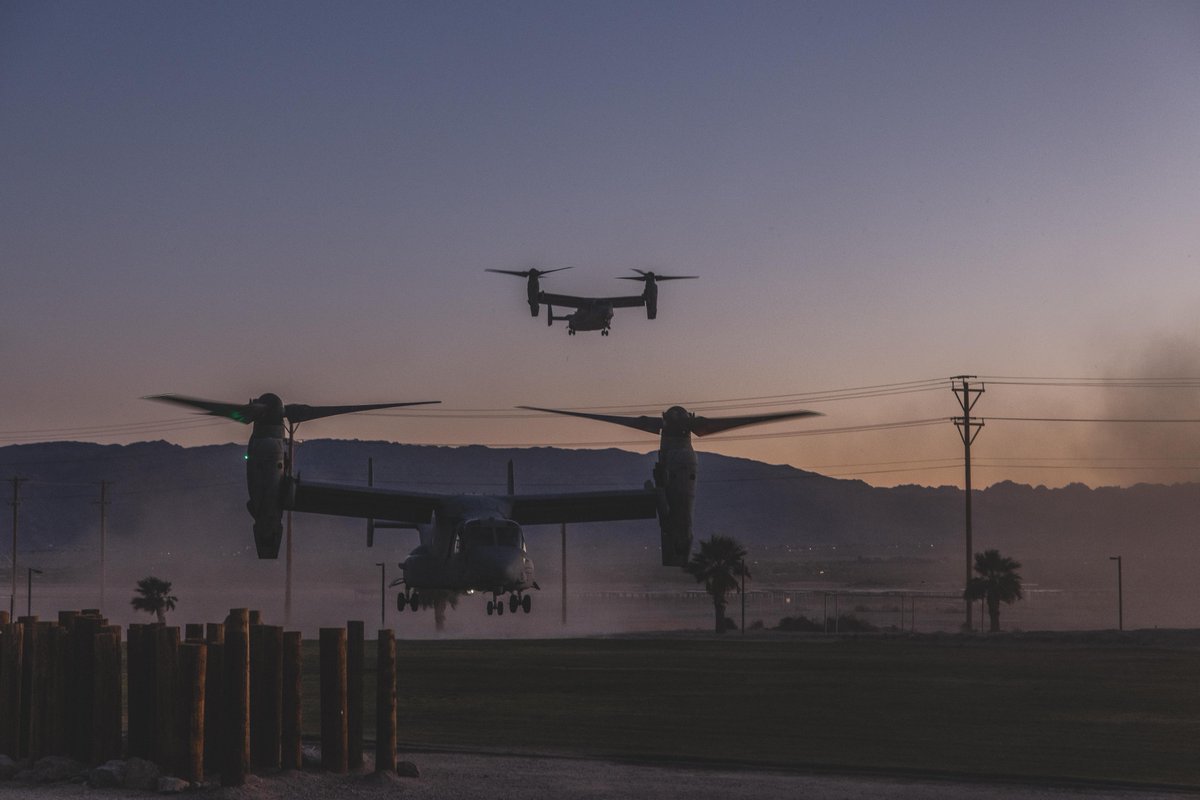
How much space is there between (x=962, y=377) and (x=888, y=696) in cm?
6861

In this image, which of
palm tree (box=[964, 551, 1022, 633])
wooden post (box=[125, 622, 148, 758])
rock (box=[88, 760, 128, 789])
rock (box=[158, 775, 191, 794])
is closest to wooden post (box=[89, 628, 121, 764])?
wooden post (box=[125, 622, 148, 758])

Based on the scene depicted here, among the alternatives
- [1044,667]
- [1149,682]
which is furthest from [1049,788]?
[1044,667]

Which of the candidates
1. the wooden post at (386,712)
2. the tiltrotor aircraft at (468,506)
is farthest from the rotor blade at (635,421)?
the wooden post at (386,712)

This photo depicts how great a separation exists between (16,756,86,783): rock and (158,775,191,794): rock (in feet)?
6.32

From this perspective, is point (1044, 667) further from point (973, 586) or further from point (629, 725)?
point (973, 586)

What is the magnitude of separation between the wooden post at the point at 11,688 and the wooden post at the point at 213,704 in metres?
3.71

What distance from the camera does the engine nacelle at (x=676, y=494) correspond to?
43156 mm

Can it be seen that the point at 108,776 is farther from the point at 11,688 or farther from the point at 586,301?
the point at 586,301

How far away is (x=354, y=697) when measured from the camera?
22172mm

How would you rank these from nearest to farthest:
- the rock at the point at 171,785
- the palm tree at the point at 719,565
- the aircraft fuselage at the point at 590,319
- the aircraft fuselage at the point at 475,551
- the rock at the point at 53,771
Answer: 1. the rock at the point at 171,785
2. the rock at the point at 53,771
3. the aircraft fuselage at the point at 475,551
4. the aircraft fuselage at the point at 590,319
5. the palm tree at the point at 719,565

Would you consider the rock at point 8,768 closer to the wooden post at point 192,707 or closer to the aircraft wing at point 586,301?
the wooden post at point 192,707

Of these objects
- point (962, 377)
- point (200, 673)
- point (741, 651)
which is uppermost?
point (962, 377)

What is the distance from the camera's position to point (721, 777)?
870 inches

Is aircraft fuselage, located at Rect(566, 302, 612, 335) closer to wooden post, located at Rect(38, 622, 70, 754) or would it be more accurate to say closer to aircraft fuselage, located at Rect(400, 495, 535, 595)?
aircraft fuselage, located at Rect(400, 495, 535, 595)
